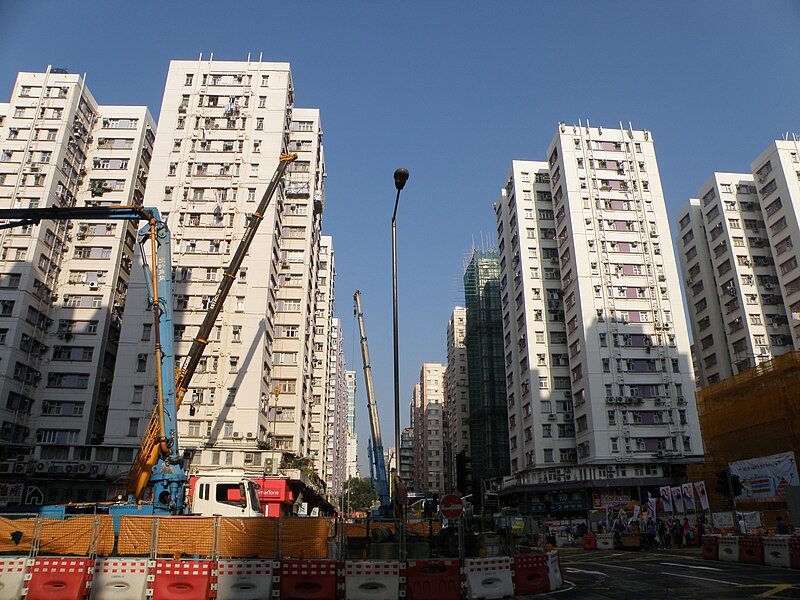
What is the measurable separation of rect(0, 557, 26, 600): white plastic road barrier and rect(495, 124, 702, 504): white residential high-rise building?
174ft

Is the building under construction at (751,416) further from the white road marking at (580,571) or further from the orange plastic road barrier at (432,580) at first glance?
the orange plastic road barrier at (432,580)

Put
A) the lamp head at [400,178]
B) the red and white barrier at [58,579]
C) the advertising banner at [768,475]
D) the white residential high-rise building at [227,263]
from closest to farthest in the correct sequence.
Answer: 1. the red and white barrier at [58,579]
2. the lamp head at [400,178]
3. the advertising banner at [768,475]
4. the white residential high-rise building at [227,263]

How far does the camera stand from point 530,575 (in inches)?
613

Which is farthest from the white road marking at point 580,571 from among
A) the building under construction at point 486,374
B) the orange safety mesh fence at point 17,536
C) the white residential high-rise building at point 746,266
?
the building under construction at point 486,374

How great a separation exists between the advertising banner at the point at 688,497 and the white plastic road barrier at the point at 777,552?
1898cm

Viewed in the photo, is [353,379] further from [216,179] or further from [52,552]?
[52,552]

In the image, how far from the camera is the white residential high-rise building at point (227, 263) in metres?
47.6

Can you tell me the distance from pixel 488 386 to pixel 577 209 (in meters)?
36.1

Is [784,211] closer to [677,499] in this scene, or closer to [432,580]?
[677,499]

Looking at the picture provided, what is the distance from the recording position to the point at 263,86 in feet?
193

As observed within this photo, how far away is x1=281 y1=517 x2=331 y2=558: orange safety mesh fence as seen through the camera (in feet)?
51.5

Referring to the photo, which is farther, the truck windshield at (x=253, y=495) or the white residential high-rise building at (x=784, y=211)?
the white residential high-rise building at (x=784, y=211)

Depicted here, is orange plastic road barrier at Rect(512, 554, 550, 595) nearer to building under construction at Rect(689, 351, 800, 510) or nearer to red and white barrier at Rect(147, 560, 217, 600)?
red and white barrier at Rect(147, 560, 217, 600)

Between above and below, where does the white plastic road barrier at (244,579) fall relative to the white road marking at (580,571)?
above
